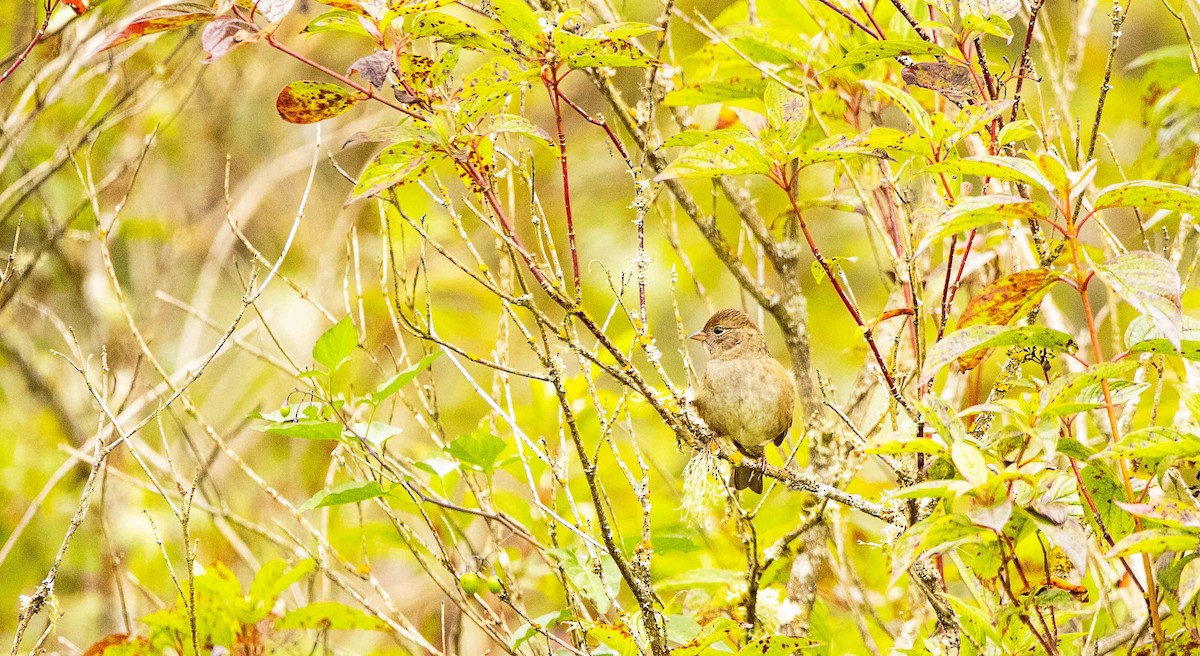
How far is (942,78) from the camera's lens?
210 cm

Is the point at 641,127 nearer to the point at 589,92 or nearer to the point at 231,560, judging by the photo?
the point at 231,560

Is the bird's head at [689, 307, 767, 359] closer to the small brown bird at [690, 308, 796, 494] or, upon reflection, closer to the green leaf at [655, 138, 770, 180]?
the small brown bird at [690, 308, 796, 494]

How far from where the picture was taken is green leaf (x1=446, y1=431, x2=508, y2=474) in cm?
241

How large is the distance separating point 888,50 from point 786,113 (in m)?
0.24

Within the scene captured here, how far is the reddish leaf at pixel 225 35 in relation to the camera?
1854 millimetres

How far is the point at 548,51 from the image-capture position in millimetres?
2027

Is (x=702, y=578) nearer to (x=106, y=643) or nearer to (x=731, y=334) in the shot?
(x=106, y=643)

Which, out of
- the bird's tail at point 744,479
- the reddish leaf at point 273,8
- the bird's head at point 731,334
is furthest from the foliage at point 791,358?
the bird's head at point 731,334

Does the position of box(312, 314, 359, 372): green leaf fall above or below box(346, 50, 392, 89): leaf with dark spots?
below

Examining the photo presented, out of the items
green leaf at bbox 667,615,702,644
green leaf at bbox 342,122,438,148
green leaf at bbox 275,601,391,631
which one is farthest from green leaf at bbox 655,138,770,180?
green leaf at bbox 275,601,391,631

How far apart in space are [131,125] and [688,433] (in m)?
4.27

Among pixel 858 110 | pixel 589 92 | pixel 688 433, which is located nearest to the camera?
pixel 688 433

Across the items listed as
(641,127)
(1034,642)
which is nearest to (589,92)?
(641,127)

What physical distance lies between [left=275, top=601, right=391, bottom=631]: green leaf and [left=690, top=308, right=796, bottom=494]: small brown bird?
5.53ft
